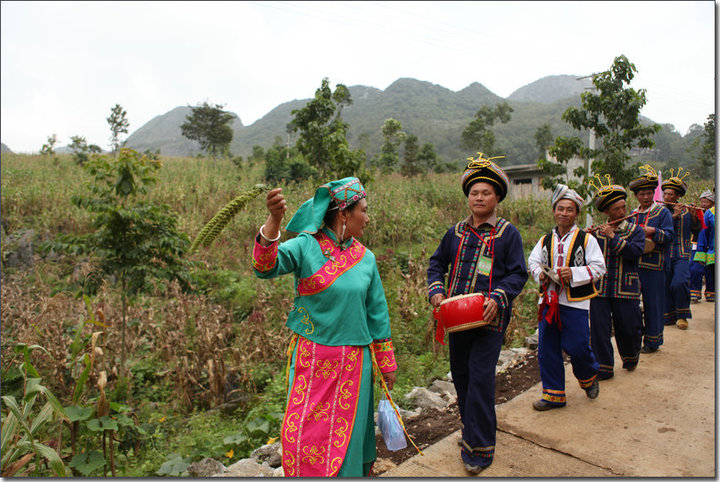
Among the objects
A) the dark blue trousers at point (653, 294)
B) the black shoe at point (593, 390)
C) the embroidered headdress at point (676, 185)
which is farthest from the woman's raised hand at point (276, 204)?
the embroidered headdress at point (676, 185)

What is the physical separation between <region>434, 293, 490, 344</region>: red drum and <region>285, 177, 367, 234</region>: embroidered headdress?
92cm

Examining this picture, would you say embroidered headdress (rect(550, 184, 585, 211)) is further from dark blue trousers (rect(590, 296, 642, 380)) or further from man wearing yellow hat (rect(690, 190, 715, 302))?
man wearing yellow hat (rect(690, 190, 715, 302))

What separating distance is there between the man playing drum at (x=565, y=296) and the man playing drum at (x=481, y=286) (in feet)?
2.99

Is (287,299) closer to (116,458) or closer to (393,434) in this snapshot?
(116,458)

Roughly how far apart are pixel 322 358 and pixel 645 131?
746cm

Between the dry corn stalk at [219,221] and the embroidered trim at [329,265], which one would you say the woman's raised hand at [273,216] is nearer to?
the dry corn stalk at [219,221]

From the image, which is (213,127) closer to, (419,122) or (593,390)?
(593,390)

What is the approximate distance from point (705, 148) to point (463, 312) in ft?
35.2

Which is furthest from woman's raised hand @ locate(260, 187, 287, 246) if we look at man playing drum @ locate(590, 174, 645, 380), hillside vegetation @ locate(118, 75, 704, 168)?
hillside vegetation @ locate(118, 75, 704, 168)

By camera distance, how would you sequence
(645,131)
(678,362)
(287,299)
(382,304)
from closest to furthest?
(382,304), (678,362), (287,299), (645,131)

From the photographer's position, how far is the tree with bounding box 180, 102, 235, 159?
29.8m

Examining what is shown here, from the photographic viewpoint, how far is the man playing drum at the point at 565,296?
3.80 metres

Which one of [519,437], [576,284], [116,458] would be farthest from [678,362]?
[116,458]

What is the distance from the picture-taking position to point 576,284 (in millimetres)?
3770
